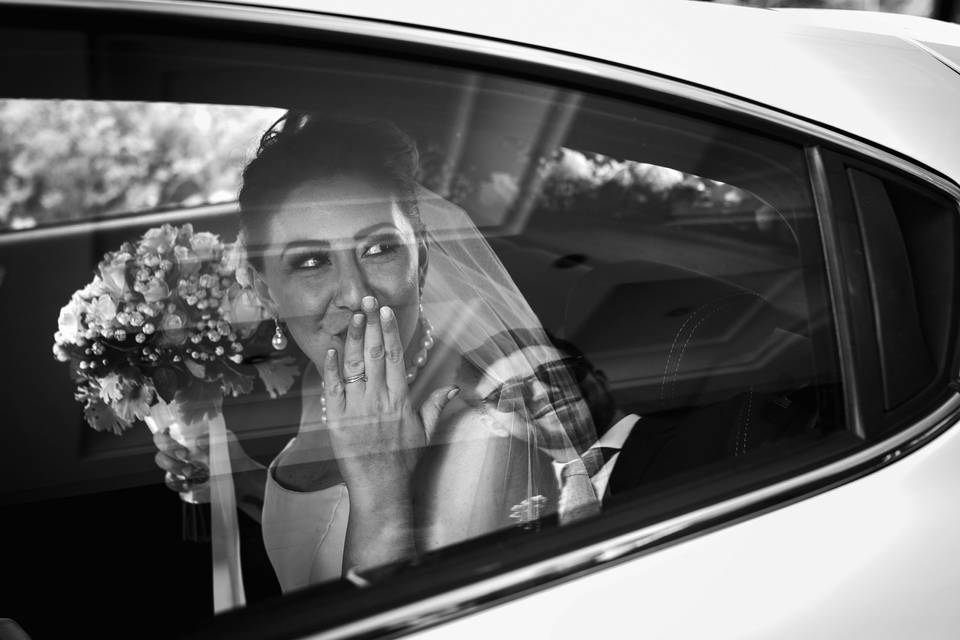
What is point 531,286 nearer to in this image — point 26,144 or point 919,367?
point 919,367

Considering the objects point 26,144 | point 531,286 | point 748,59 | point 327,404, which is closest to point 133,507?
point 327,404

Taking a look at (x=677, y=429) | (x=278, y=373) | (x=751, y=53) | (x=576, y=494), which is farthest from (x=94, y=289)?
(x=751, y=53)

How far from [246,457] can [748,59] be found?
0.91 meters

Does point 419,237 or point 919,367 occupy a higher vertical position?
point 419,237

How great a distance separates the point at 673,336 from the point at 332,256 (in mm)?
525

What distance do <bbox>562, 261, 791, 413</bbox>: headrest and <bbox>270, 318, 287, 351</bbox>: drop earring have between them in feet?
1.39

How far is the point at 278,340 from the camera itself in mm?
1246

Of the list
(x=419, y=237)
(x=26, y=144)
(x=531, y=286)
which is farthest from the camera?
(x=531, y=286)

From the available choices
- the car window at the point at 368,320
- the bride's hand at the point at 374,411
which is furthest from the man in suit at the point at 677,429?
the bride's hand at the point at 374,411

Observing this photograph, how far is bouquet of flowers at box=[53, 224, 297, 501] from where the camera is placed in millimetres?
1268

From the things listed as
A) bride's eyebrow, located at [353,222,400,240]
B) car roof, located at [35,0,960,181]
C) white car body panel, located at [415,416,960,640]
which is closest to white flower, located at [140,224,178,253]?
bride's eyebrow, located at [353,222,400,240]

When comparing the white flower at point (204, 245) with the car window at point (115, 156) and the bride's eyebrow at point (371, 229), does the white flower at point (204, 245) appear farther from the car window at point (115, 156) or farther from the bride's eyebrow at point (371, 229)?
the bride's eyebrow at point (371, 229)

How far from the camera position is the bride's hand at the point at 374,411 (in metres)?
1.24

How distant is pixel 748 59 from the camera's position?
1.23 meters
